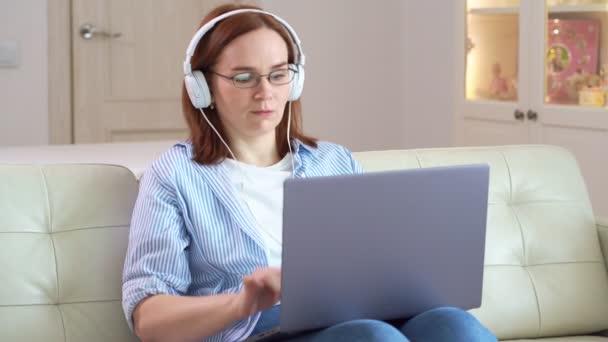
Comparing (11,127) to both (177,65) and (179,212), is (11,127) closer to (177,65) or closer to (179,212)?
(177,65)

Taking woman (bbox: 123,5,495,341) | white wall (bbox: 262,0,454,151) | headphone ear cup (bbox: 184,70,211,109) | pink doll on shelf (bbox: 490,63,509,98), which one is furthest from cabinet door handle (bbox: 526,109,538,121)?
headphone ear cup (bbox: 184,70,211,109)

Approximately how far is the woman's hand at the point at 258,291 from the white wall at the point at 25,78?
3.66 m

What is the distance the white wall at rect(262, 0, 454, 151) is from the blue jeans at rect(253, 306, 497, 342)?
367 cm

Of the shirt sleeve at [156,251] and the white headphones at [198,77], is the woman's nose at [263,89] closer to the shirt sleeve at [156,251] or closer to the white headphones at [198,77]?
the white headphones at [198,77]

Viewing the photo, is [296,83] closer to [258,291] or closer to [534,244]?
[258,291]

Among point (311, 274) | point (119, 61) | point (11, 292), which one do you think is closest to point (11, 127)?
point (119, 61)

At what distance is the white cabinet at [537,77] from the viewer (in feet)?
12.2

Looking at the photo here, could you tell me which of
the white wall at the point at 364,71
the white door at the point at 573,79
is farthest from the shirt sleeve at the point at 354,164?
the white wall at the point at 364,71

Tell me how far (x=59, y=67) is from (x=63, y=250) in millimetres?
3244

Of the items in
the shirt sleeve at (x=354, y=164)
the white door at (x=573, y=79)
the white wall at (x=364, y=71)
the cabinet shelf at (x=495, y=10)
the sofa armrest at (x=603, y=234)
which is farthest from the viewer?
the white wall at (x=364, y=71)

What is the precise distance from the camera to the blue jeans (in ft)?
4.97

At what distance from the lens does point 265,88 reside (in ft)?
6.09

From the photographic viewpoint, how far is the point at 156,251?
5.71 feet

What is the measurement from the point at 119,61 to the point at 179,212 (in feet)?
11.5
